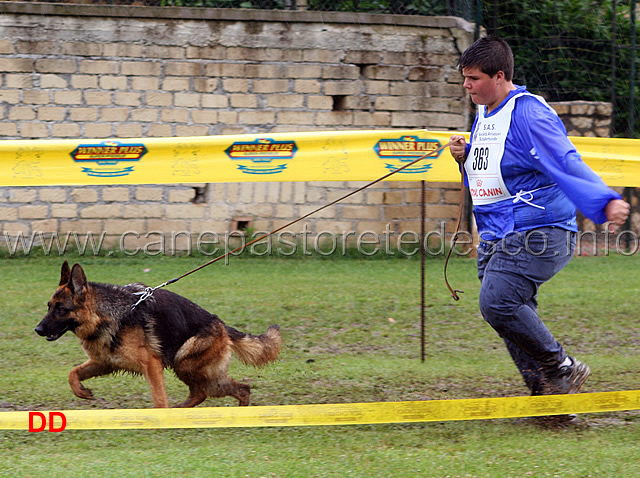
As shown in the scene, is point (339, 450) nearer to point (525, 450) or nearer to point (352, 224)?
point (525, 450)

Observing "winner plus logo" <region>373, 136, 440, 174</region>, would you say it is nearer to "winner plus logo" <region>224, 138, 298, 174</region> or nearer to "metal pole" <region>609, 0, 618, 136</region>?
"winner plus logo" <region>224, 138, 298, 174</region>

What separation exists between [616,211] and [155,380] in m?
2.73

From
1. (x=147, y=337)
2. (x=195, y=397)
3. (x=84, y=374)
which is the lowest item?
(x=195, y=397)

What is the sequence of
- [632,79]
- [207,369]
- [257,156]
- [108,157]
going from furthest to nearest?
[632,79] < [257,156] < [108,157] < [207,369]

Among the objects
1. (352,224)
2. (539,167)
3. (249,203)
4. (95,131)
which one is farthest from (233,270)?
(539,167)

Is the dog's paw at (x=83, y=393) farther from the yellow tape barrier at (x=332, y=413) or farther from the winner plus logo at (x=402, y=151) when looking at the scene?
the winner plus logo at (x=402, y=151)

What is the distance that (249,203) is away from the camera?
432 inches

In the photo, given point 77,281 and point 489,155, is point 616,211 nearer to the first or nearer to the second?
point 489,155

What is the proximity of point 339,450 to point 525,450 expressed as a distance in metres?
0.99

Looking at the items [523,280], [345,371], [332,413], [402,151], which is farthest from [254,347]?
[402,151]

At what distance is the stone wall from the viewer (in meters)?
10.6

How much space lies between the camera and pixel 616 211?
3.78 metres

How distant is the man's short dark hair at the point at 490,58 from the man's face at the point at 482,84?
0.07 ft

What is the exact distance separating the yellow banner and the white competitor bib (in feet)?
4.90
